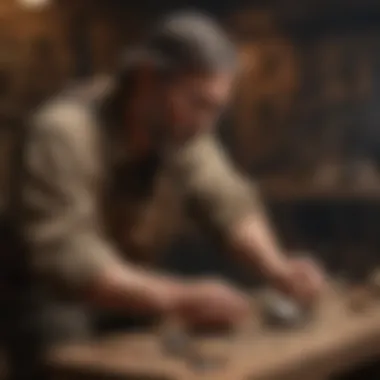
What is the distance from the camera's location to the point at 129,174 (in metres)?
1.10

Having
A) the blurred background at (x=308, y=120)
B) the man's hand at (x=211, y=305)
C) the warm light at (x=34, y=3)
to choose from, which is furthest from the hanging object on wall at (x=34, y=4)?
the man's hand at (x=211, y=305)

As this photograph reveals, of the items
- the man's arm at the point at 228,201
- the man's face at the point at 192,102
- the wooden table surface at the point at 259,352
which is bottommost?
the wooden table surface at the point at 259,352

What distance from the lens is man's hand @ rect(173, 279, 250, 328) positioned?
3.48 feet

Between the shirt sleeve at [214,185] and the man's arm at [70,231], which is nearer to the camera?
the man's arm at [70,231]

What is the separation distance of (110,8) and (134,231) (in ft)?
0.89

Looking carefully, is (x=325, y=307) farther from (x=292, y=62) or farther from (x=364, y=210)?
(x=292, y=62)

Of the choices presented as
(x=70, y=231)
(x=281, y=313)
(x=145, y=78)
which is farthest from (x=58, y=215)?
(x=281, y=313)

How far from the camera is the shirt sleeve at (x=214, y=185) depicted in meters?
1.15

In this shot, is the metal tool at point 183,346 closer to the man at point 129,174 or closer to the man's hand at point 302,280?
the man at point 129,174

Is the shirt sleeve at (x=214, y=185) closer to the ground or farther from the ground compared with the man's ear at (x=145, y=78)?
closer to the ground

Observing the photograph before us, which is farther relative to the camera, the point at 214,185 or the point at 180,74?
the point at 214,185

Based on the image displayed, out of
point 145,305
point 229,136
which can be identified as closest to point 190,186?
point 229,136

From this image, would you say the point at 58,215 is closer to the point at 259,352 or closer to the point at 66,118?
the point at 66,118

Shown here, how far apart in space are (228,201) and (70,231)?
28cm
